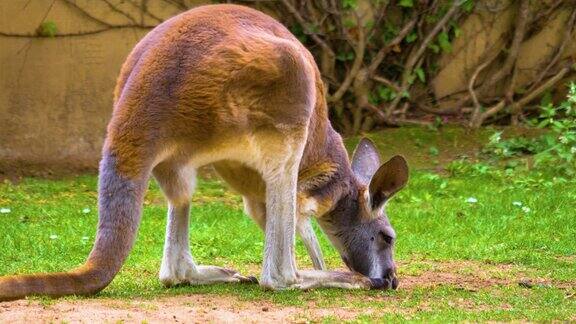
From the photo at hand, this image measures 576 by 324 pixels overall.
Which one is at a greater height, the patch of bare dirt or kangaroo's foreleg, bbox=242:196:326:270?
kangaroo's foreleg, bbox=242:196:326:270

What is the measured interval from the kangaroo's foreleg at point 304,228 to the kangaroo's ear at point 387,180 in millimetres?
389

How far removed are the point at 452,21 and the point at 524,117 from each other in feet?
4.18

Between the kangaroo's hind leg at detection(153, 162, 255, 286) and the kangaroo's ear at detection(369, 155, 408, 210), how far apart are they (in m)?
0.80

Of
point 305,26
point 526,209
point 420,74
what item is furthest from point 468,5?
point 526,209

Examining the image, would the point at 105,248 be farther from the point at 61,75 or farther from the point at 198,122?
the point at 61,75

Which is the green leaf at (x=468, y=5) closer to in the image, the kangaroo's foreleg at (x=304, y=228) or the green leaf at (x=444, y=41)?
the green leaf at (x=444, y=41)

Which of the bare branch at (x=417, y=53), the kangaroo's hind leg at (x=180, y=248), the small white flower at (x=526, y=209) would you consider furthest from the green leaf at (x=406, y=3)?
the kangaroo's hind leg at (x=180, y=248)

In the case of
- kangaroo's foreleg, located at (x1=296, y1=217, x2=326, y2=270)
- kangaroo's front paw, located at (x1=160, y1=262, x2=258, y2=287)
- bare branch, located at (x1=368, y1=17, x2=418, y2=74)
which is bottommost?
kangaroo's front paw, located at (x1=160, y1=262, x2=258, y2=287)

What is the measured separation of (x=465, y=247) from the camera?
7.80 m

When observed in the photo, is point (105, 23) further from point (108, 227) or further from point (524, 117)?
point (108, 227)

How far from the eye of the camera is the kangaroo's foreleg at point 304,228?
6.27m

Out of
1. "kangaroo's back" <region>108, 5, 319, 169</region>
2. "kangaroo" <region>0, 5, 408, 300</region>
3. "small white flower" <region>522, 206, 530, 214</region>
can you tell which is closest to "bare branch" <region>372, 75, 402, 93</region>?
"small white flower" <region>522, 206, 530, 214</region>

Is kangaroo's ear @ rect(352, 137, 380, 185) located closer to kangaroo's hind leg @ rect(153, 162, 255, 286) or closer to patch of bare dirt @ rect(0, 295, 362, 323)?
kangaroo's hind leg @ rect(153, 162, 255, 286)

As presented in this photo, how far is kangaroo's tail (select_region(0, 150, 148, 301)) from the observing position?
16.9 feet
